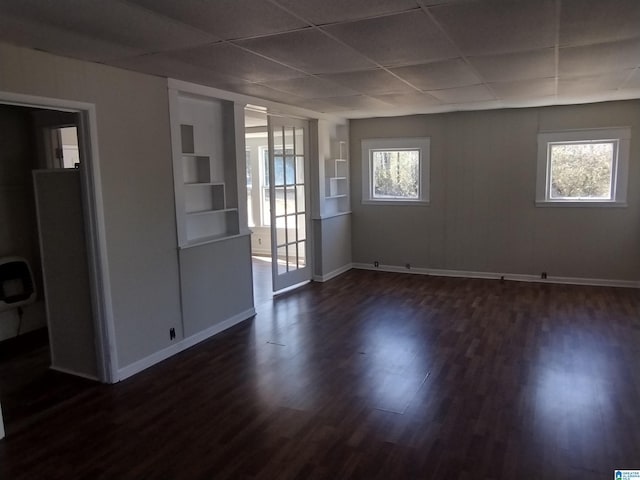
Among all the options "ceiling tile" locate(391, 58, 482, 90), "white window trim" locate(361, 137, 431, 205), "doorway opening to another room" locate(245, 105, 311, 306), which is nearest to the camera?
"ceiling tile" locate(391, 58, 482, 90)

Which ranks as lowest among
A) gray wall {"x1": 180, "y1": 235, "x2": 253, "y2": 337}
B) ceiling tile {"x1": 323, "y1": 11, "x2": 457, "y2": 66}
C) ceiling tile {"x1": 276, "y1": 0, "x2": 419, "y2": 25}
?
gray wall {"x1": 180, "y1": 235, "x2": 253, "y2": 337}

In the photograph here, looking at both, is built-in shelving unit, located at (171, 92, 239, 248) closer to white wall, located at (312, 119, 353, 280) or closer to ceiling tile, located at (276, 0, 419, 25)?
white wall, located at (312, 119, 353, 280)

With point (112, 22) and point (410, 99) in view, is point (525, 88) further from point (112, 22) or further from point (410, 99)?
point (112, 22)

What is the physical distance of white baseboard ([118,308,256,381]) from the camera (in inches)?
148

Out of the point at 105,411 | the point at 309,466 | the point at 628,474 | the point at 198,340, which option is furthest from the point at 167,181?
the point at 628,474

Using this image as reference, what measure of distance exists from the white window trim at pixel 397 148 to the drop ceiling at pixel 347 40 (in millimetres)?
2352

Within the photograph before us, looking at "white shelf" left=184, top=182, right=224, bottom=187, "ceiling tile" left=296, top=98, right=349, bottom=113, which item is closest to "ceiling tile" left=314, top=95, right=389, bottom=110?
"ceiling tile" left=296, top=98, right=349, bottom=113

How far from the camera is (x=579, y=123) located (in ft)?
19.9

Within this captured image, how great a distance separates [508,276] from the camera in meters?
6.70

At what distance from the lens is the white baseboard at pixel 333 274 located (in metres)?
6.81

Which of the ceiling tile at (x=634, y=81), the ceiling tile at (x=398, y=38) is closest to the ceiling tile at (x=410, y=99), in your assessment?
the ceiling tile at (x=398, y=38)

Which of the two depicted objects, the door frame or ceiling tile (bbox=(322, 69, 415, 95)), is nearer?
the door frame

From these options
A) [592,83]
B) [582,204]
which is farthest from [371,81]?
[582,204]

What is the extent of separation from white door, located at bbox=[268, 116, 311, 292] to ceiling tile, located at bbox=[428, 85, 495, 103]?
1.97 metres
